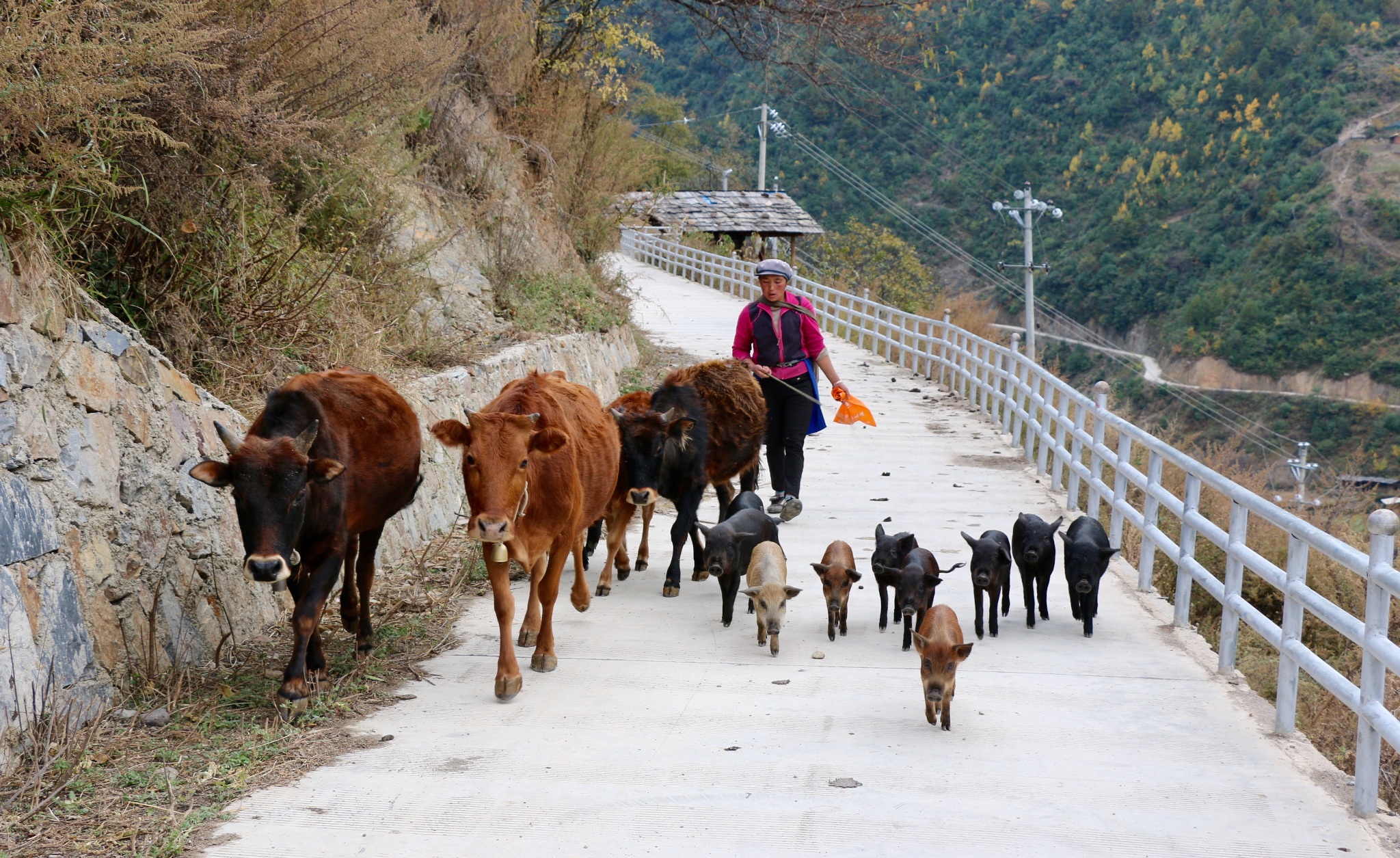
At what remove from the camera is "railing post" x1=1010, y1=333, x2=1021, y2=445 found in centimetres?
1451

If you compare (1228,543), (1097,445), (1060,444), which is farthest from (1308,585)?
(1228,543)

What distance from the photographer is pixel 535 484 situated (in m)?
6.04

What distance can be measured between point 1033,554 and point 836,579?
1220 mm

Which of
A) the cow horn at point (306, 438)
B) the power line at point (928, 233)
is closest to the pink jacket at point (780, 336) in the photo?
the cow horn at point (306, 438)

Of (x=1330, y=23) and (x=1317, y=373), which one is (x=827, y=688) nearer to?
(x=1317, y=373)

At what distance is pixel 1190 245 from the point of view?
55656 millimetres

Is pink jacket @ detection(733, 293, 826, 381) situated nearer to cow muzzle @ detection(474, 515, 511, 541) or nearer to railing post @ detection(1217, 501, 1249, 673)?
railing post @ detection(1217, 501, 1249, 673)

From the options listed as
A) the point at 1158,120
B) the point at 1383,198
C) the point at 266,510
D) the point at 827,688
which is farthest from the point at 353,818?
the point at 1158,120

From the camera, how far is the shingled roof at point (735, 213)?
34.7 m

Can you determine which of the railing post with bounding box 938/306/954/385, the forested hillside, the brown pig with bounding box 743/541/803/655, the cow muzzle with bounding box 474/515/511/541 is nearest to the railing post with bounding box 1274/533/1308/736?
the brown pig with bounding box 743/541/803/655

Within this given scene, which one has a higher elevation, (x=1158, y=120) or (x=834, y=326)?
(x=1158, y=120)

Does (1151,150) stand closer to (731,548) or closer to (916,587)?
(731,548)

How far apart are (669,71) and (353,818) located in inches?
2920

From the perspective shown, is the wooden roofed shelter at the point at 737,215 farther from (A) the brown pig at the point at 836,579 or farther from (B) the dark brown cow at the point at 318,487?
(B) the dark brown cow at the point at 318,487
